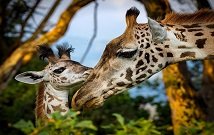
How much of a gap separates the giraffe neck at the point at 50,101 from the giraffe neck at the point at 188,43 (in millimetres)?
1381

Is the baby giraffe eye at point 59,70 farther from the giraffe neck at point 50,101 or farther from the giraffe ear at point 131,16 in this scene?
the giraffe ear at point 131,16

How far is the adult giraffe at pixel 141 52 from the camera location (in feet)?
15.5

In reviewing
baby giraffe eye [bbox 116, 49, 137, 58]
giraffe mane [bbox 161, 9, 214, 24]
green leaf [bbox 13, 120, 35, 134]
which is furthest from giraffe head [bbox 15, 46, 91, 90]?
green leaf [bbox 13, 120, 35, 134]

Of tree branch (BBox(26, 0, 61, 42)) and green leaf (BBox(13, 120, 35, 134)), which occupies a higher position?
tree branch (BBox(26, 0, 61, 42))

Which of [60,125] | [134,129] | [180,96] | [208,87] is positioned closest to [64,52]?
[134,129]

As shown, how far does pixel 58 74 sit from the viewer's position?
582 centimetres

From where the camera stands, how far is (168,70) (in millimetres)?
11039

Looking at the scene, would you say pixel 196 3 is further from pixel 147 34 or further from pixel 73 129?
pixel 73 129

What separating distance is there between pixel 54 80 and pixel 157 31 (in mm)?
1575

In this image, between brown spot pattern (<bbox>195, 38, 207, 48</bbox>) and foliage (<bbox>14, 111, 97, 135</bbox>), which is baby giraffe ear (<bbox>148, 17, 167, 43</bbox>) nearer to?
brown spot pattern (<bbox>195, 38, 207, 48</bbox>)

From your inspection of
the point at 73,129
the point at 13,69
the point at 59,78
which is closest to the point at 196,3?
the point at 13,69

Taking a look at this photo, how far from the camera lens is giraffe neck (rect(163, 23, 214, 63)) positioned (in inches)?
188

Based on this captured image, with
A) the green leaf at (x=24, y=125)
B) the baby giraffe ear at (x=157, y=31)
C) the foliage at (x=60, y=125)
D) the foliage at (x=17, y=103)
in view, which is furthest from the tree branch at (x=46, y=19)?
the green leaf at (x=24, y=125)

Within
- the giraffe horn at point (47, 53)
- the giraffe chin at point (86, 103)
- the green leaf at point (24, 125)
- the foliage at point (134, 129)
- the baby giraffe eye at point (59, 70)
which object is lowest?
the green leaf at point (24, 125)
